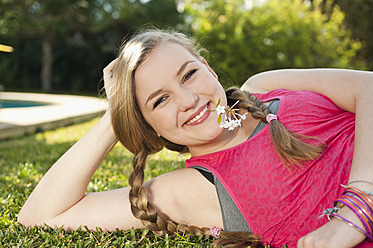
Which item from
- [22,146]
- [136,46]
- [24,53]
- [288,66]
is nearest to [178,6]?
[24,53]

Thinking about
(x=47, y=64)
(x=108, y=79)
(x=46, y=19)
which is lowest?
(x=47, y=64)

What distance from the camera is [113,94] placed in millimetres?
2164

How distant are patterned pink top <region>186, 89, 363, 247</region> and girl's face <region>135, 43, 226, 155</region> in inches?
7.1

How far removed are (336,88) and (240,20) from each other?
1073cm

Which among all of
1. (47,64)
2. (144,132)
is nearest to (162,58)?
(144,132)

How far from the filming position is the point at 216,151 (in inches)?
82.9

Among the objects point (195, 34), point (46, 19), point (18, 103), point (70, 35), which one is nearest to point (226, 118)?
point (195, 34)

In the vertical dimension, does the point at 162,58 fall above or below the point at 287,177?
above

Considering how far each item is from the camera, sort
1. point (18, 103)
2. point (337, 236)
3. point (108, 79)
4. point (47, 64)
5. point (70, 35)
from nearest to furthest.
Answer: point (337, 236) → point (108, 79) → point (18, 103) → point (47, 64) → point (70, 35)

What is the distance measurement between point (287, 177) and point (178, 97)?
26.7 inches

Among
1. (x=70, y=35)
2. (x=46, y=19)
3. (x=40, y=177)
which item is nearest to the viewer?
(x=40, y=177)

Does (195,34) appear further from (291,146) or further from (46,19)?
(291,146)

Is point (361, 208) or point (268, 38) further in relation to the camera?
point (268, 38)

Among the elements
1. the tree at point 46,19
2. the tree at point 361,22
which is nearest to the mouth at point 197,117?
the tree at point 46,19
